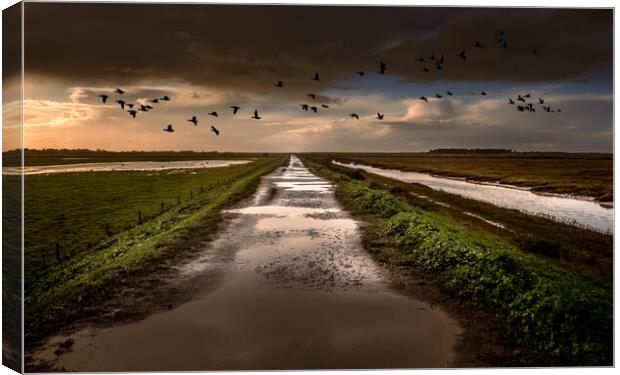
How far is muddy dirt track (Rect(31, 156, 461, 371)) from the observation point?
7586mm

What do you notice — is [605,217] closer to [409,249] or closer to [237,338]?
[409,249]

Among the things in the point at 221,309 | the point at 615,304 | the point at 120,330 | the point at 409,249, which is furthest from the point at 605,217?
the point at 120,330

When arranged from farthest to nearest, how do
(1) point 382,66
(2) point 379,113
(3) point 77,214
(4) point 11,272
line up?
(3) point 77,214 < (2) point 379,113 < (1) point 382,66 < (4) point 11,272

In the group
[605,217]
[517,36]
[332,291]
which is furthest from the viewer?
[605,217]

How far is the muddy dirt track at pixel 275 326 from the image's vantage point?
7.59 meters

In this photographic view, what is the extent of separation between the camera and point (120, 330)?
8.41m

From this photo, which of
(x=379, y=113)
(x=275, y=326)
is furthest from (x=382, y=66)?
(x=275, y=326)

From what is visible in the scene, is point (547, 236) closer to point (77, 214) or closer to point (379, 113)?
point (379, 113)

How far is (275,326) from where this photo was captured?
8.68 metres

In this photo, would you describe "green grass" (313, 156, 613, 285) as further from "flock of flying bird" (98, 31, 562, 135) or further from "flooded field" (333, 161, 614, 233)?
"flock of flying bird" (98, 31, 562, 135)

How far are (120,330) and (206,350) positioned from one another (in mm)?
2007

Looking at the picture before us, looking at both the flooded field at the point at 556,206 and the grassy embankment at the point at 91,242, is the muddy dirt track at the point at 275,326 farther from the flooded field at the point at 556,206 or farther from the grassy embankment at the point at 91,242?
the flooded field at the point at 556,206

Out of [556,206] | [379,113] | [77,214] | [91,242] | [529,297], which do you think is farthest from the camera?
[556,206]

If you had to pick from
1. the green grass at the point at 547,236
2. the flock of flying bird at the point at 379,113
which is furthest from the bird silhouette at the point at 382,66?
the green grass at the point at 547,236
